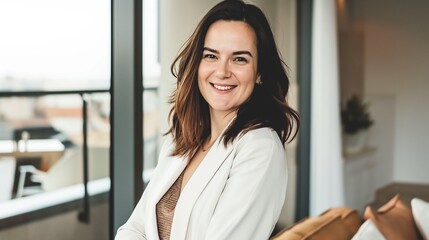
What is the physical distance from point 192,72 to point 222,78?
0.29ft

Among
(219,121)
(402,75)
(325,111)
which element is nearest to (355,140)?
(402,75)

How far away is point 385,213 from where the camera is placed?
234cm

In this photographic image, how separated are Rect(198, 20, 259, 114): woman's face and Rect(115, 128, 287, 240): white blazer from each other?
0.35ft

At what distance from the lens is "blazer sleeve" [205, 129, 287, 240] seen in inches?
42.9

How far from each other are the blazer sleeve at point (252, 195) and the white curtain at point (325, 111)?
370cm

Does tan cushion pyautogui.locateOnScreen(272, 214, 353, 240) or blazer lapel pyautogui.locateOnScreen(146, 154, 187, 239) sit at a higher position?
blazer lapel pyautogui.locateOnScreen(146, 154, 187, 239)

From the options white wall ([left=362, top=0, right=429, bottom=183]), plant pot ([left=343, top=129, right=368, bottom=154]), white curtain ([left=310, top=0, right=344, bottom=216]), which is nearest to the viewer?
white curtain ([left=310, top=0, right=344, bottom=216])

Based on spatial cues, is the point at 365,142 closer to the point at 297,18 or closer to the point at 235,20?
the point at 297,18

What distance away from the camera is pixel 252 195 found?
1093mm

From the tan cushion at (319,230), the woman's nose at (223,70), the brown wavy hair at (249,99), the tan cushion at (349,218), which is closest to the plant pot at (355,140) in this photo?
the tan cushion at (349,218)

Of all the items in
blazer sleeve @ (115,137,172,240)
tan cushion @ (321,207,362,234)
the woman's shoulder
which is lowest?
tan cushion @ (321,207,362,234)

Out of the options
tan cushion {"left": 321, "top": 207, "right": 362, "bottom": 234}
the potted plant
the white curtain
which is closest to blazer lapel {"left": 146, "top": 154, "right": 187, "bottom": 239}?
tan cushion {"left": 321, "top": 207, "right": 362, "bottom": 234}

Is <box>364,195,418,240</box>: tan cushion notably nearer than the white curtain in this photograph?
Yes

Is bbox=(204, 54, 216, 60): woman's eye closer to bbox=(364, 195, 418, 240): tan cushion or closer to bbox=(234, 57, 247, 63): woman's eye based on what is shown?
bbox=(234, 57, 247, 63): woman's eye
